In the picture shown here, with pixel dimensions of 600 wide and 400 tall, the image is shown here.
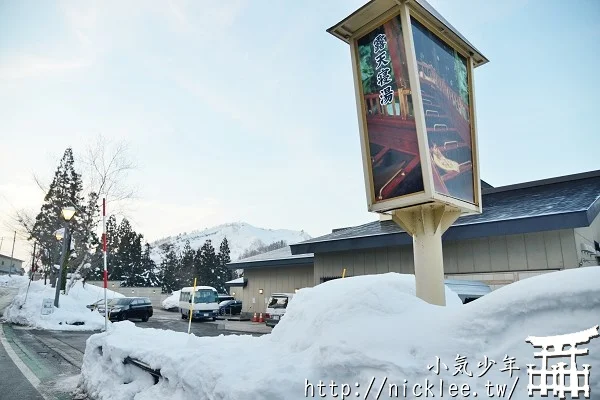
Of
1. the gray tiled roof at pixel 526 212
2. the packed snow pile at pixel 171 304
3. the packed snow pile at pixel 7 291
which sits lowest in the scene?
the packed snow pile at pixel 171 304

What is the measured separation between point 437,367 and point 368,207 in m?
2.78

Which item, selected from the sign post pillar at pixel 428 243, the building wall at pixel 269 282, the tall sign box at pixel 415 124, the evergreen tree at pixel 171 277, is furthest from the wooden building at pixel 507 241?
the evergreen tree at pixel 171 277

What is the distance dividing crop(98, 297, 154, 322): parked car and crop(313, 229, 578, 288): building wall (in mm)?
16892

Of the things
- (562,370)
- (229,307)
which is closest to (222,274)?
(229,307)

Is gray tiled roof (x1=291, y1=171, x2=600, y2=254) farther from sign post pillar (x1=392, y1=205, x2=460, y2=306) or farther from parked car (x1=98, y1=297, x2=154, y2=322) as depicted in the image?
parked car (x1=98, y1=297, x2=154, y2=322)

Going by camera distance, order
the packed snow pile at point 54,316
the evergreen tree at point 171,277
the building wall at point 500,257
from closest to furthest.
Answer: the building wall at point 500,257 < the packed snow pile at point 54,316 < the evergreen tree at point 171,277

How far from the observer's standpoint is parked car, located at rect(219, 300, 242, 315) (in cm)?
3141

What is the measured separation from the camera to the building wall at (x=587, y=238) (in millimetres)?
9977

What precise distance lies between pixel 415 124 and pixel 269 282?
62.8 feet

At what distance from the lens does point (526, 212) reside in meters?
10.8

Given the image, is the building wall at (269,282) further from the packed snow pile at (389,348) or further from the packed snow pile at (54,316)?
the packed snow pile at (389,348)

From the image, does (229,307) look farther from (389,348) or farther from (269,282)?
(389,348)

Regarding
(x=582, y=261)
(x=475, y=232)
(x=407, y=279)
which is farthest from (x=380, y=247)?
(x=407, y=279)

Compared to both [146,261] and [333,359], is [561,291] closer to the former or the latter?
[333,359]
